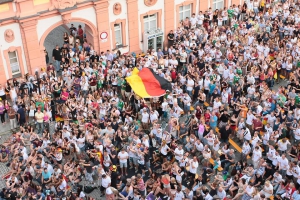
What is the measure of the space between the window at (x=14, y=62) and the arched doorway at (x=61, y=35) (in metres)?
1.70

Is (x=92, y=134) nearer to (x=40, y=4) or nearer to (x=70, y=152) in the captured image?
(x=70, y=152)

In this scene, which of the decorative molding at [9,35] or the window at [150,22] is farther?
the window at [150,22]

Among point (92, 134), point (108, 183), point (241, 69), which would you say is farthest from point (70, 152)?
point (241, 69)

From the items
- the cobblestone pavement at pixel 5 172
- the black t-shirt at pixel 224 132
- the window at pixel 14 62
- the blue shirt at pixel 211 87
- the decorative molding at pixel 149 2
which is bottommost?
the cobblestone pavement at pixel 5 172

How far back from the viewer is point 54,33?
115 feet

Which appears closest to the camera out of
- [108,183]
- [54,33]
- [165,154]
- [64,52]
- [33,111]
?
[108,183]

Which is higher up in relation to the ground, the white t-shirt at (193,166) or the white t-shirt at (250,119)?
the white t-shirt at (250,119)

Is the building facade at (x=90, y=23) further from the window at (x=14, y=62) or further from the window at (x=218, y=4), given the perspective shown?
the window at (x=218, y=4)

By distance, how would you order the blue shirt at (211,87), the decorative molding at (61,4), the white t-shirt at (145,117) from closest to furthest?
the white t-shirt at (145,117) → the blue shirt at (211,87) → the decorative molding at (61,4)

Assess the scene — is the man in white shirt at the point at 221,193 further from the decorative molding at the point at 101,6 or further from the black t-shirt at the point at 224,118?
the decorative molding at the point at 101,6


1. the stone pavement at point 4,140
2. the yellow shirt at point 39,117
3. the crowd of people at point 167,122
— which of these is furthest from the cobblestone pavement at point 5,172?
the yellow shirt at point 39,117

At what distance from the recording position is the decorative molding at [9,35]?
2807 cm

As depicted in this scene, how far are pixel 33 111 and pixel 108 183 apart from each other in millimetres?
7352

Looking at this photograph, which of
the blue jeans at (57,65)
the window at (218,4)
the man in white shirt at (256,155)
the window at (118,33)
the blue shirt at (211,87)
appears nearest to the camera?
the man in white shirt at (256,155)
